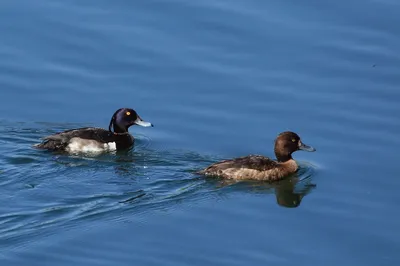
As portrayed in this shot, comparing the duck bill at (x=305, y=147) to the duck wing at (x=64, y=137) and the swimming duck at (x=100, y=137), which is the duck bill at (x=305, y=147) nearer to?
the swimming duck at (x=100, y=137)

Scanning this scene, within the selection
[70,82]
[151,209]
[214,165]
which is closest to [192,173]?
[214,165]

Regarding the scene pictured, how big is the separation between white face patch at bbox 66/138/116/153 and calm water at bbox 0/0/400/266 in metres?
0.20

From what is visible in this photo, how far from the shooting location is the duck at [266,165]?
1578cm

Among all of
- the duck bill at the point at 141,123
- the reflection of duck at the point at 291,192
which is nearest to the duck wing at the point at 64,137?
the duck bill at the point at 141,123

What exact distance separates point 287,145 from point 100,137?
2599 millimetres

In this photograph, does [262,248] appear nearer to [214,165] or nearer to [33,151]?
[214,165]

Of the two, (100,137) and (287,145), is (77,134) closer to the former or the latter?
(100,137)

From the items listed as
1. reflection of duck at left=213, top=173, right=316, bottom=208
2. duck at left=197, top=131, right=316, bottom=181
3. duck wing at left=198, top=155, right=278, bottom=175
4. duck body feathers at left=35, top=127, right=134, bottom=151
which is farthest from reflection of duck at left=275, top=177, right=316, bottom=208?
duck body feathers at left=35, top=127, right=134, bottom=151

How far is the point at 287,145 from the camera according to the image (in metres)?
16.3

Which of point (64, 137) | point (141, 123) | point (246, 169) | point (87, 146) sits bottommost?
point (246, 169)

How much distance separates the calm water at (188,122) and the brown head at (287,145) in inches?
10.5

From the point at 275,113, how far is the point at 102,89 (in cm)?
257

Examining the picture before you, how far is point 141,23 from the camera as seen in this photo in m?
19.3

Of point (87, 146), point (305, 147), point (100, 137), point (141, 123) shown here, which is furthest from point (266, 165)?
point (87, 146)
